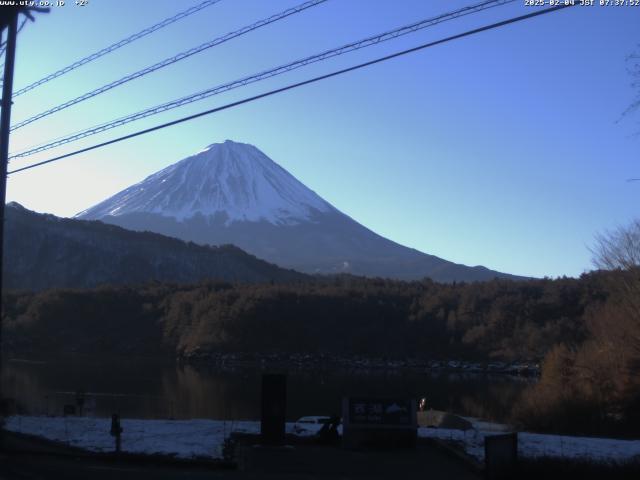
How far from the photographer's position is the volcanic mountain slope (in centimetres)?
11969

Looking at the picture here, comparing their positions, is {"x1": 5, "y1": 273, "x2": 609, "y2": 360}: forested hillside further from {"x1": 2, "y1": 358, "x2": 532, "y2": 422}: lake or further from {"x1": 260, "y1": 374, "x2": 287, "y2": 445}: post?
{"x1": 260, "y1": 374, "x2": 287, "y2": 445}: post

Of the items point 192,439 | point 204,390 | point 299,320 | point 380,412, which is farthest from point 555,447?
point 299,320

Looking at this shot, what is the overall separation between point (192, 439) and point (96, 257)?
11528cm

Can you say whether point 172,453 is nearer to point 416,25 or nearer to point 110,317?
point 416,25

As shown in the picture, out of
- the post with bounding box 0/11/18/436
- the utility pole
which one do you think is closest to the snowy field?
the utility pole

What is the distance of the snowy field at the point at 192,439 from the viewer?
1480 centimetres

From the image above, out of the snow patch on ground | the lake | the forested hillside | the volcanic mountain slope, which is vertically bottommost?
the lake

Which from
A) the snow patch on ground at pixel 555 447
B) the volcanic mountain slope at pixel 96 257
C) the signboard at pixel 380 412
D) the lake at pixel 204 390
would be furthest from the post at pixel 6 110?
the volcanic mountain slope at pixel 96 257

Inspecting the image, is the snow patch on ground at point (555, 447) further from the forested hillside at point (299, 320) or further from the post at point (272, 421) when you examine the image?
the forested hillside at point (299, 320)

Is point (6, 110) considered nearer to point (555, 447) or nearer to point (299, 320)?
point (555, 447)

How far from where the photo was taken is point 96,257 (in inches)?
4993

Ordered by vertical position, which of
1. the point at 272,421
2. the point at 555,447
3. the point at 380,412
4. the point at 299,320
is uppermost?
the point at 299,320

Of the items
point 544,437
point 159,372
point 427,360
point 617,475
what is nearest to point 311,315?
point 427,360

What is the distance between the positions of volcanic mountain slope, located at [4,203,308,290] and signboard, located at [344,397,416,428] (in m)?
104
